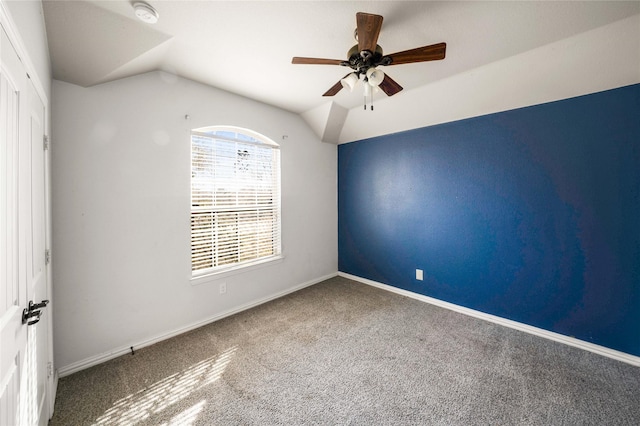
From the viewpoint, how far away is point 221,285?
9.61 ft

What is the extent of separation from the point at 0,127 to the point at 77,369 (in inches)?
83.6

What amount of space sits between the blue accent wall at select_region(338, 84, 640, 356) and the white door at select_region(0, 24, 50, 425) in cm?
349

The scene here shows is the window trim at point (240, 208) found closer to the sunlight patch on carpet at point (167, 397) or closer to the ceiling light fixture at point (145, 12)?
the sunlight patch on carpet at point (167, 397)

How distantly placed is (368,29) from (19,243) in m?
1.99

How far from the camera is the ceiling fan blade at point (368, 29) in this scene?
136 centimetres

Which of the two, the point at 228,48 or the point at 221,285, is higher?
the point at 228,48

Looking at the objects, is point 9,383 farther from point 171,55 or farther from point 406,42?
point 406,42

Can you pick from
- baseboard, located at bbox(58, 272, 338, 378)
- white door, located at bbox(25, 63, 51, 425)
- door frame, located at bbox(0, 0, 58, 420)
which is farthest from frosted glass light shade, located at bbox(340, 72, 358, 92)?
baseboard, located at bbox(58, 272, 338, 378)

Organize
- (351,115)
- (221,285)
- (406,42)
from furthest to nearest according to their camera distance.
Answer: (351,115)
(221,285)
(406,42)

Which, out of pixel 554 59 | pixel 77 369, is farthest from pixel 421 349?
pixel 77 369

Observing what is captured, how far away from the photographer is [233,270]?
3.02 meters

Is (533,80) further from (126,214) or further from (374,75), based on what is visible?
(126,214)

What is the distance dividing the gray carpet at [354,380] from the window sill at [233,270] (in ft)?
1.64

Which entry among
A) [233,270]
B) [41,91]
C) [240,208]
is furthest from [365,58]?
[233,270]
